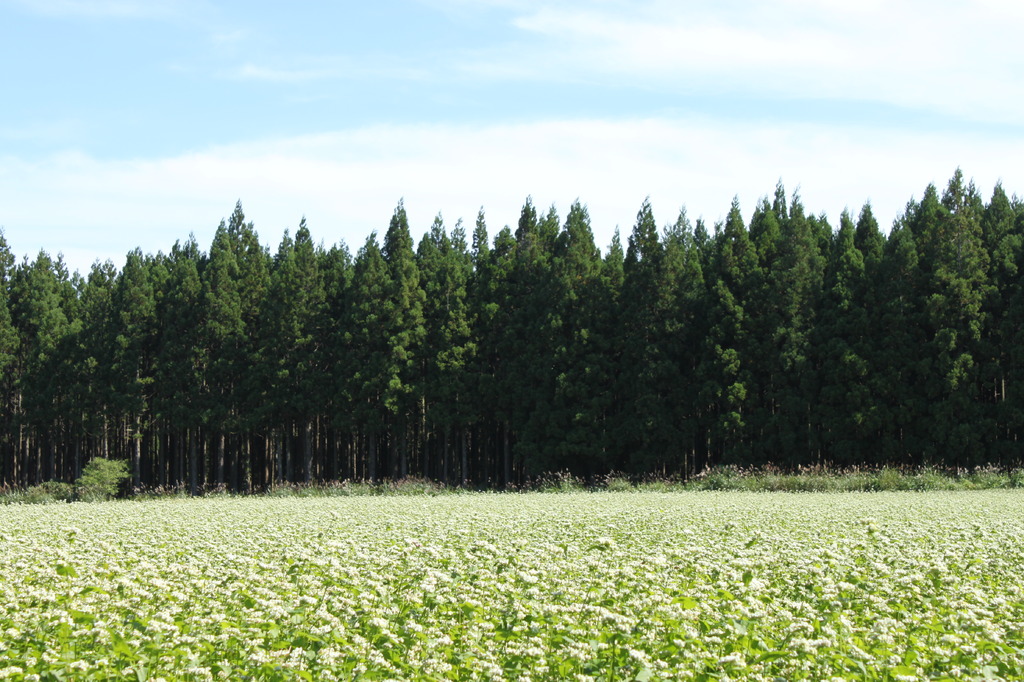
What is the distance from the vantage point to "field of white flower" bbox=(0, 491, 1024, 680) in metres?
6.51

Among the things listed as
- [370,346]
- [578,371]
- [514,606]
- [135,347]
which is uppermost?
[135,347]

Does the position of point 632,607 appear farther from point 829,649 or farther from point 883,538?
point 883,538

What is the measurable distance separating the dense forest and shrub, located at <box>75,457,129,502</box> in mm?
6902

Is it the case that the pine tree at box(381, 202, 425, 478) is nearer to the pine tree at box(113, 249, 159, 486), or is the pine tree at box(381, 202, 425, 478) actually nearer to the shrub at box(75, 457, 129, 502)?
the shrub at box(75, 457, 129, 502)

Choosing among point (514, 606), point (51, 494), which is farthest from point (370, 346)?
point (514, 606)

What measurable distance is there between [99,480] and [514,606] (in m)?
34.4

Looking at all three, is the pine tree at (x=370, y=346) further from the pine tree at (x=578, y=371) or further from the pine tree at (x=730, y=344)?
the pine tree at (x=730, y=344)

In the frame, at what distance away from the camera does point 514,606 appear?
337 inches

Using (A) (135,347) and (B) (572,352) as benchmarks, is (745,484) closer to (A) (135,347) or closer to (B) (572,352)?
(B) (572,352)

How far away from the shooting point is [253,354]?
1869 inches

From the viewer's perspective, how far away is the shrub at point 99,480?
118 ft

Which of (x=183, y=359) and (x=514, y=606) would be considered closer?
(x=514, y=606)

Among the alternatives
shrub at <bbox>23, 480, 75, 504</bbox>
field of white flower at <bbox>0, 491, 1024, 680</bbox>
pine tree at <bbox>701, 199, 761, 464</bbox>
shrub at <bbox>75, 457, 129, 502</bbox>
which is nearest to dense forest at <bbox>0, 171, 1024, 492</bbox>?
pine tree at <bbox>701, 199, 761, 464</bbox>

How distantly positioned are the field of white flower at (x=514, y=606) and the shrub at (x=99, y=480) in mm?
23162
